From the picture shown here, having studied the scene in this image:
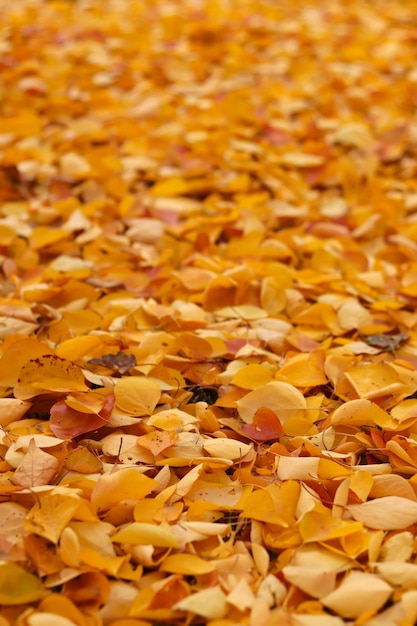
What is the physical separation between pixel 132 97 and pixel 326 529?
1762 millimetres

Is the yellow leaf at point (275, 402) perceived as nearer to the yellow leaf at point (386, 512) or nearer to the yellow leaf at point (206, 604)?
the yellow leaf at point (386, 512)

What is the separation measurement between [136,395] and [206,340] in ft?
0.57

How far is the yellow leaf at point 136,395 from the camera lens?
3.62ft

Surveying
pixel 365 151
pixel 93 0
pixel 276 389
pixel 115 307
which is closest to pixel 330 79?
pixel 365 151

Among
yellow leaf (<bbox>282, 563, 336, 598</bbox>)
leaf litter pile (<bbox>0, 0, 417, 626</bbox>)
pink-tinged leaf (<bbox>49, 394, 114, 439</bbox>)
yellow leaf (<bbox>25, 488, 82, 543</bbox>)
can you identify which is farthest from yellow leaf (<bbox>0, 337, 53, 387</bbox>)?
yellow leaf (<bbox>282, 563, 336, 598</bbox>)

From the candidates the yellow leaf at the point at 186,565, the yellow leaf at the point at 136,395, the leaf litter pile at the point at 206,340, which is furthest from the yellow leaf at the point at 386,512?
the yellow leaf at the point at 136,395

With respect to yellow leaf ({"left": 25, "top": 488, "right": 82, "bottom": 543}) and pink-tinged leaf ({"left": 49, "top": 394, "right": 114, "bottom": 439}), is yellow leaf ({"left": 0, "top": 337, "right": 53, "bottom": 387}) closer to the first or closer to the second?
pink-tinged leaf ({"left": 49, "top": 394, "right": 114, "bottom": 439})

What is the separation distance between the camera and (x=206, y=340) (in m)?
1.23

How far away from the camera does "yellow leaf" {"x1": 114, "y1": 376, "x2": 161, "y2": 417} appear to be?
110 centimetres

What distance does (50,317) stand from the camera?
132 cm

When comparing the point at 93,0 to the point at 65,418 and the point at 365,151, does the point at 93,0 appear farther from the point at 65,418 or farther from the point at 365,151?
the point at 65,418

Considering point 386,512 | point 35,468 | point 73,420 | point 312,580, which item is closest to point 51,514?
point 35,468

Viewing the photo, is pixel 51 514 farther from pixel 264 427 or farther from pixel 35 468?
pixel 264 427

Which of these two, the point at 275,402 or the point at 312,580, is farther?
the point at 275,402
